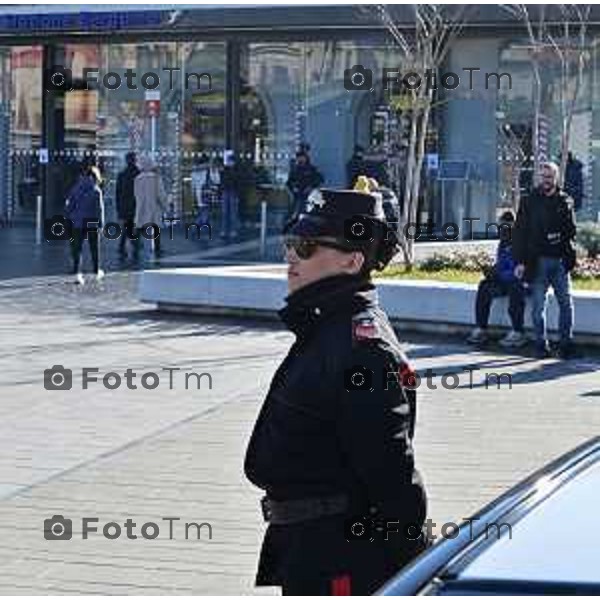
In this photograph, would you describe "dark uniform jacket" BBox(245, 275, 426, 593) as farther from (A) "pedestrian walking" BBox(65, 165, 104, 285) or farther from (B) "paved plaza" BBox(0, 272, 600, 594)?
(A) "pedestrian walking" BBox(65, 165, 104, 285)

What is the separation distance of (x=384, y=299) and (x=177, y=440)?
5969mm

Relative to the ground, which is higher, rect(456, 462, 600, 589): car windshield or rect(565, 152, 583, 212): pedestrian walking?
rect(565, 152, 583, 212): pedestrian walking

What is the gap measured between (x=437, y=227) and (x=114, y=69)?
8.61 metres

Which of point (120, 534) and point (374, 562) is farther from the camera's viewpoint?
point (120, 534)

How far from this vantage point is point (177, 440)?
372 inches

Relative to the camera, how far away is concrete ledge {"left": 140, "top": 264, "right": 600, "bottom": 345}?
1415 cm

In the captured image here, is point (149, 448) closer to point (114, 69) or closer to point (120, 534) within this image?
point (120, 534)

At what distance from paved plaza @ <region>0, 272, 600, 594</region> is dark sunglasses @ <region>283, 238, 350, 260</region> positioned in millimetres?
2612

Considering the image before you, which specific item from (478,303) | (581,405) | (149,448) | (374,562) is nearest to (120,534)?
(149,448)

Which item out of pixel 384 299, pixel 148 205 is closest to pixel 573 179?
pixel 148 205

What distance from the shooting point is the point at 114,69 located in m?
31.3

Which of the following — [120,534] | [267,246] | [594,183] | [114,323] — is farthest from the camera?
[594,183]

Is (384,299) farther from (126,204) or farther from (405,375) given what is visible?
(405,375)

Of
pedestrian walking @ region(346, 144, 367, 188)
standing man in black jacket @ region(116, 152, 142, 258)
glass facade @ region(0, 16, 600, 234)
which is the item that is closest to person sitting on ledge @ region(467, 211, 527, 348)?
standing man in black jacket @ region(116, 152, 142, 258)
